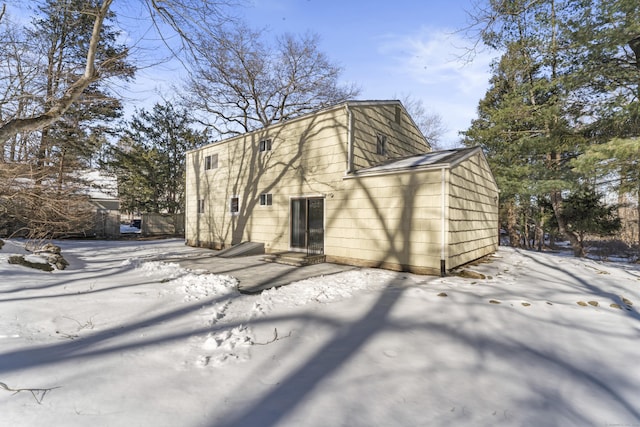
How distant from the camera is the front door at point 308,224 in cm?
878

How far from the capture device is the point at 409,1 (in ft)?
24.2

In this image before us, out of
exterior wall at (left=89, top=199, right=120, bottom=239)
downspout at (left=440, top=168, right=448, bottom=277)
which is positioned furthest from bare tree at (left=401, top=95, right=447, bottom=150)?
exterior wall at (left=89, top=199, right=120, bottom=239)

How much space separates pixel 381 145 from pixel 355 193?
8.42 feet

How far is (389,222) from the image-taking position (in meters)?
7.25

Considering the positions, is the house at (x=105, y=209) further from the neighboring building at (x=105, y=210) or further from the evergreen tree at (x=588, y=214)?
the evergreen tree at (x=588, y=214)

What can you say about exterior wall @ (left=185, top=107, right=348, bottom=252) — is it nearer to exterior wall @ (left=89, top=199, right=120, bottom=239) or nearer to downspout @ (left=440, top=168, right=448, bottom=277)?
downspout @ (left=440, top=168, right=448, bottom=277)

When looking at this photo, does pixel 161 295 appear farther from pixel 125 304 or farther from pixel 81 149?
pixel 81 149

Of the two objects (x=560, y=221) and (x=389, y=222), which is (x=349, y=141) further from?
(x=560, y=221)

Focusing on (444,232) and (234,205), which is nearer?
(444,232)

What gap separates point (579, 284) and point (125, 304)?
8056 millimetres

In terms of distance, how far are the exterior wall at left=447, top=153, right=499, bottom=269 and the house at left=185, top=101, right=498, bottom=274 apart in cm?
3

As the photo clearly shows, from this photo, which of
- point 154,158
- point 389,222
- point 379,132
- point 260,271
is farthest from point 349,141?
point 154,158

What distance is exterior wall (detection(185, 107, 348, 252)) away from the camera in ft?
28.3

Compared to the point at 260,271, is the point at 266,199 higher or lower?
higher
